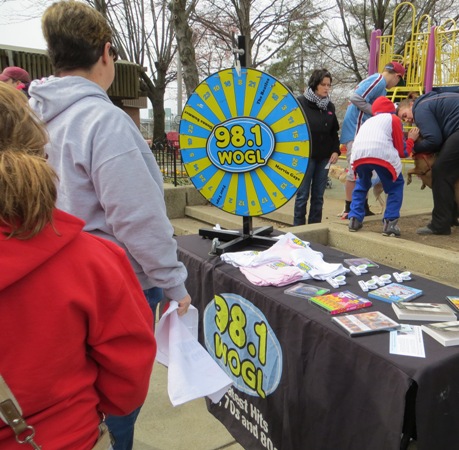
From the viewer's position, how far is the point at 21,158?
2.65 ft

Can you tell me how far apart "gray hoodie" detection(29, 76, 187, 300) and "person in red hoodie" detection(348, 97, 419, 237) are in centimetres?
274

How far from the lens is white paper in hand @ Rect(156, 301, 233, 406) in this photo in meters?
1.62

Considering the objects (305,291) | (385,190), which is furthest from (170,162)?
(305,291)

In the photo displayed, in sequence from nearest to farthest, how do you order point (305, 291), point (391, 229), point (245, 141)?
point (305, 291) → point (245, 141) → point (391, 229)

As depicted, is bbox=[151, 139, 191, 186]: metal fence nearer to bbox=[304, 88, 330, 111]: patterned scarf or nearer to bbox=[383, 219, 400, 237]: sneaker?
bbox=[304, 88, 330, 111]: patterned scarf

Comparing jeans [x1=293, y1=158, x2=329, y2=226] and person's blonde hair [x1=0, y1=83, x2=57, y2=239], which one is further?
jeans [x1=293, y1=158, x2=329, y2=226]

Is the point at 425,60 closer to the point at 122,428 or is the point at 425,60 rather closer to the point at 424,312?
the point at 424,312

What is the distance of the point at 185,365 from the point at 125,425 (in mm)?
315

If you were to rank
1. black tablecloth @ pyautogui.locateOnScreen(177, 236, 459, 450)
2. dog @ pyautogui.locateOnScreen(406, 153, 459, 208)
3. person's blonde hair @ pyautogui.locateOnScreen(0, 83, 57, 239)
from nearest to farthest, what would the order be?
1. person's blonde hair @ pyautogui.locateOnScreen(0, 83, 57, 239)
2. black tablecloth @ pyautogui.locateOnScreen(177, 236, 459, 450)
3. dog @ pyautogui.locateOnScreen(406, 153, 459, 208)

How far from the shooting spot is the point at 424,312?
1.67 m

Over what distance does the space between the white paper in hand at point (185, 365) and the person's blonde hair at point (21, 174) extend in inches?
35.7

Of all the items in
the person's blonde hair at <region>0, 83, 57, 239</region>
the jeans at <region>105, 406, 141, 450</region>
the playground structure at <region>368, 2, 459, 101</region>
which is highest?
the playground structure at <region>368, 2, 459, 101</region>

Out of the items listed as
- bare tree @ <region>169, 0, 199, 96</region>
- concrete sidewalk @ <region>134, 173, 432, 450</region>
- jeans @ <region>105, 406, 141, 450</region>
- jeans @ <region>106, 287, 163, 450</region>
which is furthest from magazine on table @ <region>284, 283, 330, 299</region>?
bare tree @ <region>169, 0, 199, 96</region>

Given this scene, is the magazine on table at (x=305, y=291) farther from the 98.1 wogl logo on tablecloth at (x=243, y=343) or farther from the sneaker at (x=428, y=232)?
the sneaker at (x=428, y=232)
